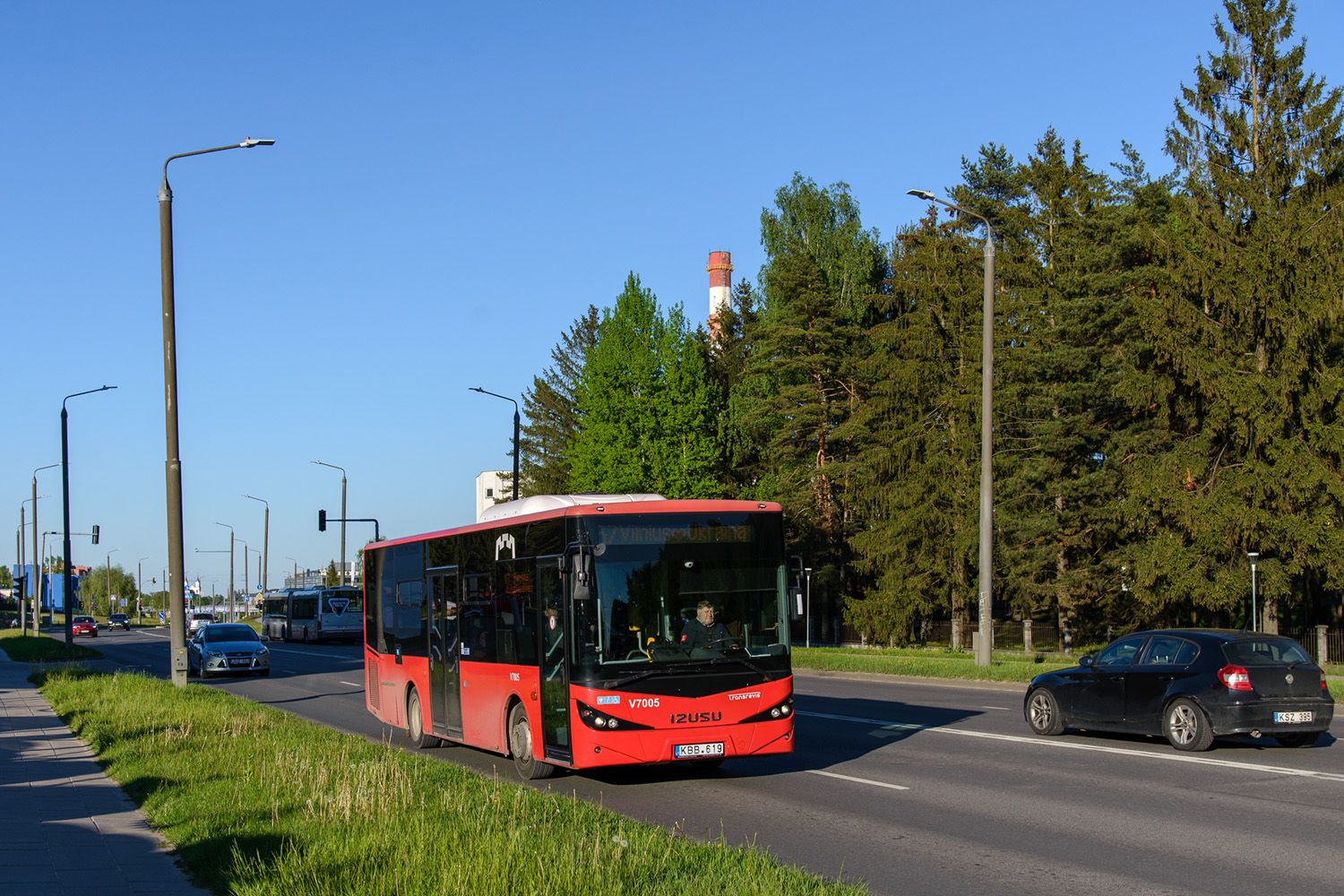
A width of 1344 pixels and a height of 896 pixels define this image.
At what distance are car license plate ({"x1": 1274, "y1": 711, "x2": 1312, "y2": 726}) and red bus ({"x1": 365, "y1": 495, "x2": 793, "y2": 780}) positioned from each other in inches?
219

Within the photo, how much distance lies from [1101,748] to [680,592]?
5.95 m

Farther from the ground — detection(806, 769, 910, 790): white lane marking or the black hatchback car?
Result: the black hatchback car

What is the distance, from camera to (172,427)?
20688mm

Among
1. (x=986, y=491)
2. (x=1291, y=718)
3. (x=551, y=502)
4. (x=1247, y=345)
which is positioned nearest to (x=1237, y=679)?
(x=1291, y=718)

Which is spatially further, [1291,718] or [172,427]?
[172,427]

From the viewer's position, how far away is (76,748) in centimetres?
1549

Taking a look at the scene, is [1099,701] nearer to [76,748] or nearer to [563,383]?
[76,748]

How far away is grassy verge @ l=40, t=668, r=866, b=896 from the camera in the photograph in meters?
6.82

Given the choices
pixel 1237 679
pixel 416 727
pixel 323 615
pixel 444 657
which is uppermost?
pixel 444 657

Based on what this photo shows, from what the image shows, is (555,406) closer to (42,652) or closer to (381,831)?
(42,652)

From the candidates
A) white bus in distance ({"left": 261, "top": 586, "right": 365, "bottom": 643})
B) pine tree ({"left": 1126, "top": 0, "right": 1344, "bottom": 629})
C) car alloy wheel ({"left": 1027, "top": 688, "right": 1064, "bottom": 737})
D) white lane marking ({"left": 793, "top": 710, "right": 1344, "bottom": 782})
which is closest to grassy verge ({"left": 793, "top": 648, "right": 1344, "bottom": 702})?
pine tree ({"left": 1126, "top": 0, "right": 1344, "bottom": 629})

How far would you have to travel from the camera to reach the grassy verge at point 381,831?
682cm

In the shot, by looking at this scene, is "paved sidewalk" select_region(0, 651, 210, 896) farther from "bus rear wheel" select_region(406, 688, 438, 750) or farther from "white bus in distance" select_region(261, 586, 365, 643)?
"white bus in distance" select_region(261, 586, 365, 643)

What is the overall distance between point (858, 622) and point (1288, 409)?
21561mm
